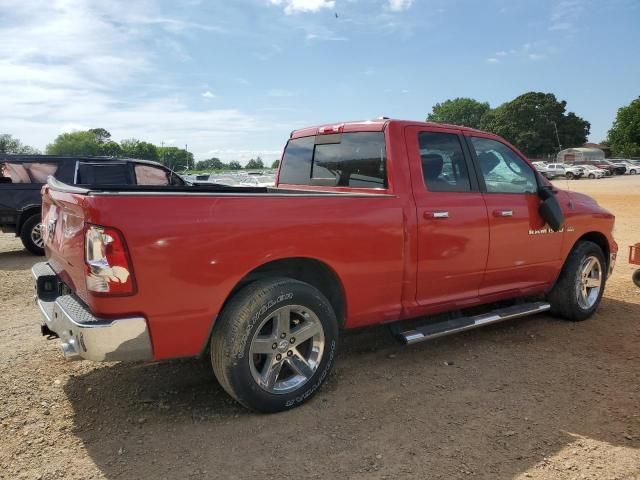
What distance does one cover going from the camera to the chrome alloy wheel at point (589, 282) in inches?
200

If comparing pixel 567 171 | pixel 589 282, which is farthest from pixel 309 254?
pixel 567 171

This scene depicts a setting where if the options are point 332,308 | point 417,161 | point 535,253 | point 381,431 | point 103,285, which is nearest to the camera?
point 103,285

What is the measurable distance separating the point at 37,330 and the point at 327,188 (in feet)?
10.1

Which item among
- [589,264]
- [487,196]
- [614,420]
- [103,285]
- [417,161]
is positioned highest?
[417,161]

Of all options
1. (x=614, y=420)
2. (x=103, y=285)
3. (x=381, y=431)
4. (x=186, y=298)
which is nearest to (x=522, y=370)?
(x=614, y=420)

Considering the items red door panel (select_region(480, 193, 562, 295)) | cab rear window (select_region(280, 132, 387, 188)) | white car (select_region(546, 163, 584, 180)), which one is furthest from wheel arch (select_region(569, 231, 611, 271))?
white car (select_region(546, 163, 584, 180))

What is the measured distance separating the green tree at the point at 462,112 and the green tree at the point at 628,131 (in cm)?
3904

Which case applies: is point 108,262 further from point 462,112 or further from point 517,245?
point 462,112

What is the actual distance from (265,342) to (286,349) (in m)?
0.17

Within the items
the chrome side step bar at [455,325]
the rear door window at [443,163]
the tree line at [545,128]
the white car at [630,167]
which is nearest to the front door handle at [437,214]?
the rear door window at [443,163]

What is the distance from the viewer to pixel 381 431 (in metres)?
3.00

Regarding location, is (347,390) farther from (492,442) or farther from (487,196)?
(487,196)

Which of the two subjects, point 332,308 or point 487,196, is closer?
A: point 332,308

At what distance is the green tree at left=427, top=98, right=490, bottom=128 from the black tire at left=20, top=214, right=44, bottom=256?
11859cm
